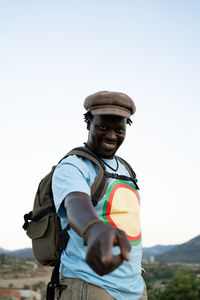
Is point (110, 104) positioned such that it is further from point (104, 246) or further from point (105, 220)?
point (104, 246)

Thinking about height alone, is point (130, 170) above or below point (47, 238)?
above

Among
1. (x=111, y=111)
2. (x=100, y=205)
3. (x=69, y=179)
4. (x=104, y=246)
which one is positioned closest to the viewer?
(x=104, y=246)

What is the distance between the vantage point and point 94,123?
2.76 metres

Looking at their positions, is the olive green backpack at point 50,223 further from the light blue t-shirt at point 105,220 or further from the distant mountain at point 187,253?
the distant mountain at point 187,253

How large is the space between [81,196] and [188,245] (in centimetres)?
12626

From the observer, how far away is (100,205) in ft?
8.01

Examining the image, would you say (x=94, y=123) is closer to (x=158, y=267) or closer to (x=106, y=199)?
(x=106, y=199)

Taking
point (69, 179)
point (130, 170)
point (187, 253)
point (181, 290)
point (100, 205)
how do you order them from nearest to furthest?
point (69, 179)
point (100, 205)
point (130, 170)
point (181, 290)
point (187, 253)

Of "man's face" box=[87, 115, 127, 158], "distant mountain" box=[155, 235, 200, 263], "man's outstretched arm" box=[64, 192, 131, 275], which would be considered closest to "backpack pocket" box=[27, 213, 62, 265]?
"man's face" box=[87, 115, 127, 158]

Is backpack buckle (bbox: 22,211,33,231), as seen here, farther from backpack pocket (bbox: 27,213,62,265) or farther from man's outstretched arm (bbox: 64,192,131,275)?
man's outstretched arm (bbox: 64,192,131,275)

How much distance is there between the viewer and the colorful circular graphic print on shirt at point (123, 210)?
2465mm

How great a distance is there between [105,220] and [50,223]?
1.26 feet

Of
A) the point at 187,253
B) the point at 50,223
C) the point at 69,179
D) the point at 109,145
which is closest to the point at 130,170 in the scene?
the point at 109,145

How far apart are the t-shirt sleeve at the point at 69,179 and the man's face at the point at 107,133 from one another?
262mm
